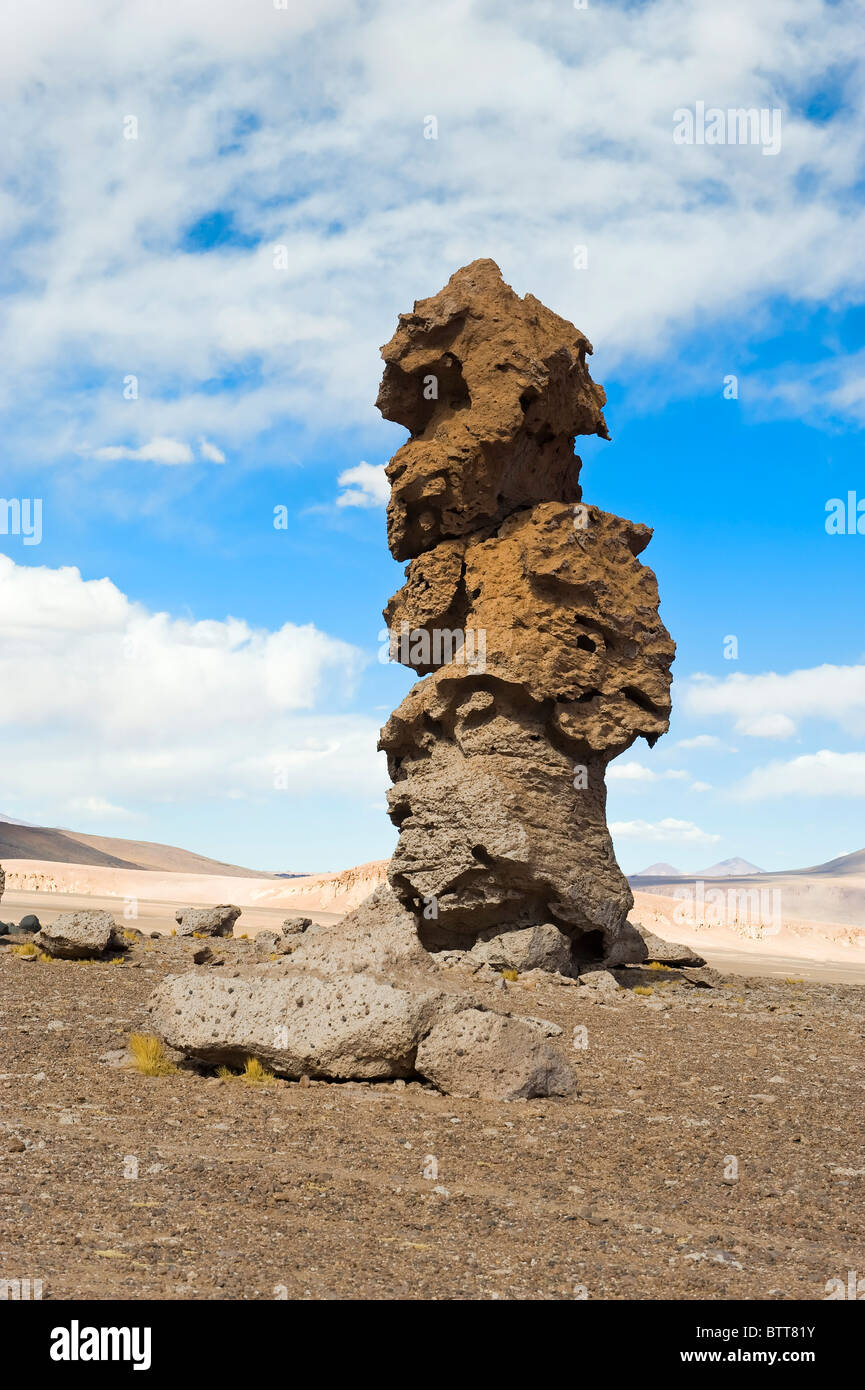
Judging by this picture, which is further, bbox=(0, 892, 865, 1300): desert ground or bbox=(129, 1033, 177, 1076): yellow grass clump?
bbox=(129, 1033, 177, 1076): yellow grass clump

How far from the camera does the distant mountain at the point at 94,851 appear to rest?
90.9 metres

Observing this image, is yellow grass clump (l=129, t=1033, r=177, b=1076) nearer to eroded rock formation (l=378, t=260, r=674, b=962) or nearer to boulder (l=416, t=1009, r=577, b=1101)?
boulder (l=416, t=1009, r=577, b=1101)

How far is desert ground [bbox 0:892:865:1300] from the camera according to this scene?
14.4 feet

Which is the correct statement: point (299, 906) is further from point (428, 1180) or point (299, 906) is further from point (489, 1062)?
point (428, 1180)

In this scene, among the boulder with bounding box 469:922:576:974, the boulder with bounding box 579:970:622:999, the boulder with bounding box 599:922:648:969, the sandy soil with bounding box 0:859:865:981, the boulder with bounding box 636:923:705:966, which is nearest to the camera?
the boulder with bounding box 579:970:622:999

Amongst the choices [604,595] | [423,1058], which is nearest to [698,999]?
[604,595]

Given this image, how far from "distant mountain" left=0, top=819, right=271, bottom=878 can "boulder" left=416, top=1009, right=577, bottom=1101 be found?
235ft

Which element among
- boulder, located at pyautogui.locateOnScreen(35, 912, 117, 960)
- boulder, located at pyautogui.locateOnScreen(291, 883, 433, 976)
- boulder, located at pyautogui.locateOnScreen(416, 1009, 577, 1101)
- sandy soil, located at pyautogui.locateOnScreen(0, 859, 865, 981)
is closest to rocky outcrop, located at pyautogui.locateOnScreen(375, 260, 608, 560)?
boulder, located at pyautogui.locateOnScreen(35, 912, 117, 960)

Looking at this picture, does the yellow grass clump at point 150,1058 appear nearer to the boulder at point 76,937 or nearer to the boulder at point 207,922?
the boulder at point 76,937

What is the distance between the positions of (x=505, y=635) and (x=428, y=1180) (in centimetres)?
878

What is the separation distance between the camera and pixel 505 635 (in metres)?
13.7

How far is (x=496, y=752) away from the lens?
13.6m
